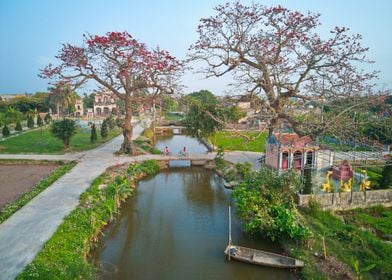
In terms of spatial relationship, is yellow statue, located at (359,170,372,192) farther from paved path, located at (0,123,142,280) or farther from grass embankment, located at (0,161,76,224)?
grass embankment, located at (0,161,76,224)

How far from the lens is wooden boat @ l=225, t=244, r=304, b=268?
952cm

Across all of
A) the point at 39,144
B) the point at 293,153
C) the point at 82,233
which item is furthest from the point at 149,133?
the point at 82,233

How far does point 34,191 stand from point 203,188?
829cm

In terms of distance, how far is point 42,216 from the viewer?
469 inches

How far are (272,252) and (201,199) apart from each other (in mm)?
5780

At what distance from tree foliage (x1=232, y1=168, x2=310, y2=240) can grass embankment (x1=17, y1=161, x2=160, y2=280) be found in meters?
5.22

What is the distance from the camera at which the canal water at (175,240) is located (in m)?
9.50

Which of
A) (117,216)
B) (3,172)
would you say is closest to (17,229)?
(117,216)

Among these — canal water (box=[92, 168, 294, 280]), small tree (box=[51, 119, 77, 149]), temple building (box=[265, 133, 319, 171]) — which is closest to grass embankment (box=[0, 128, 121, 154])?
small tree (box=[51, 119, 77, 149])

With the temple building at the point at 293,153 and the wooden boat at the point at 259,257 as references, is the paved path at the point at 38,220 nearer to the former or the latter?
the wooden boat at the point at 259,257

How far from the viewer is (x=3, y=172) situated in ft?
63.1

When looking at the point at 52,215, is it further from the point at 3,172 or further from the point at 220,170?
the point at 220,170

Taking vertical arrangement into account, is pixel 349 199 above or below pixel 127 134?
below

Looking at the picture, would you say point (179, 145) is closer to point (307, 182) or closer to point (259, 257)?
point (307, 182)
